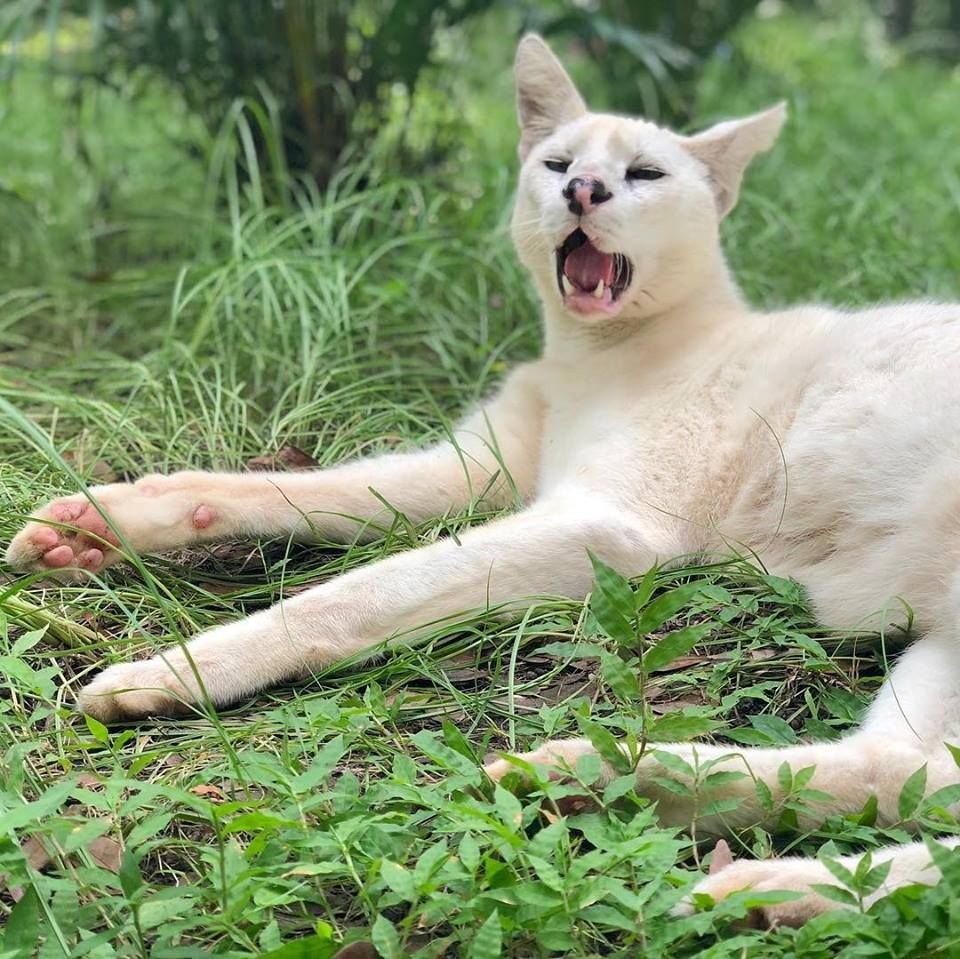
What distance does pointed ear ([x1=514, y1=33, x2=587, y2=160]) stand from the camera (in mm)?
3125

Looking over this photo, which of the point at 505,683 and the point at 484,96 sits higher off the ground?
the point at 484,96

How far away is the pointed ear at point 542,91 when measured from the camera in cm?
312

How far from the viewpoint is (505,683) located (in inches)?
87.0

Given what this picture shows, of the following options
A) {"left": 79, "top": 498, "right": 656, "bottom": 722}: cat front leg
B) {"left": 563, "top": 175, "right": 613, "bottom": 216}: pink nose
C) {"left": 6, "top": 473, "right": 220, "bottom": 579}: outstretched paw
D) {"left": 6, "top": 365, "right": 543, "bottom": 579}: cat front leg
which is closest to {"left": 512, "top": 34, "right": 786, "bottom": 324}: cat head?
{"left": 563, "top": 175, "right": 613, "bottom": 216}: pink nose

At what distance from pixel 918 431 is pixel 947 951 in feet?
3.87

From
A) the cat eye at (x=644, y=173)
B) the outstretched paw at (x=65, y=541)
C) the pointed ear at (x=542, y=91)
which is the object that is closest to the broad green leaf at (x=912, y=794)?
the outstretched paw at (x=65, y=541)

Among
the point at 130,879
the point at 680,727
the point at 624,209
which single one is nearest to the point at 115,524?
the point at 130,879

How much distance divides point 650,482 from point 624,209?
661 mm

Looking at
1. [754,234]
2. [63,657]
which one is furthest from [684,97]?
[63,657]

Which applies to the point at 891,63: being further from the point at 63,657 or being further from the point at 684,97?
the point at 63,657

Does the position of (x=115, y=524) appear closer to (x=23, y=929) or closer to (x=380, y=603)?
(x=380, y=603)

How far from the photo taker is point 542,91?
315 centimetres

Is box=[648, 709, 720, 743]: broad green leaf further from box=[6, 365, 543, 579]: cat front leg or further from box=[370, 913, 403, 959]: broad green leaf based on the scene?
box=[6, 365, 543, 579]: cat front leg

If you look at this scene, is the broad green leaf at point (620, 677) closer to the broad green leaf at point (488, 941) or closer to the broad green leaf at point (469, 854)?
the broad green leaf at point (469, 854)
